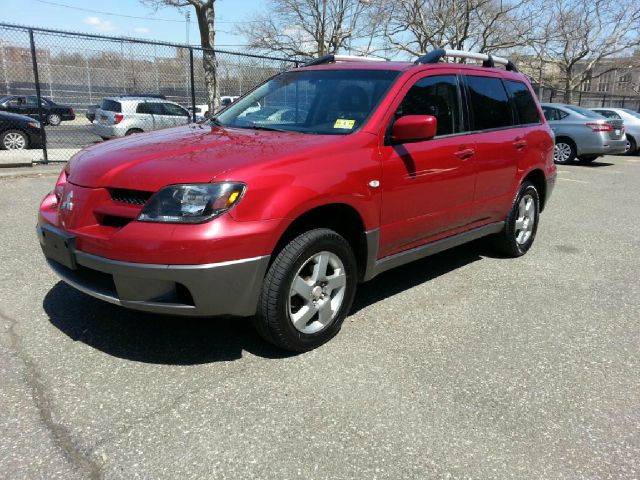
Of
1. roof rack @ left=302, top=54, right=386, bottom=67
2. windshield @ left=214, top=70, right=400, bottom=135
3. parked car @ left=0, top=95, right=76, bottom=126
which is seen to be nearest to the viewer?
windshield @ left=214, top=70, right=400, bottom=135

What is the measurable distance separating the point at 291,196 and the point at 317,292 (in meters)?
0.65

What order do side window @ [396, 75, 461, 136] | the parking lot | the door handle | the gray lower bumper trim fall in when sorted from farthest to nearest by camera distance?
the door handle, side window @ [396, 75, 461, 136], the gray lower bumper trim, the parking lot

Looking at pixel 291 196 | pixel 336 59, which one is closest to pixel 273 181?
pixel 291 196

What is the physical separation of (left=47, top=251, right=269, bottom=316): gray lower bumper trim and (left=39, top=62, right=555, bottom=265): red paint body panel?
5 centimetres

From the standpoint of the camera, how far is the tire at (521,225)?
5137 millimetres

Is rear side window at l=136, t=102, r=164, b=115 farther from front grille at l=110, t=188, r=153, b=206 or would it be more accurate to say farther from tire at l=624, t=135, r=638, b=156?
tire at l=624, t=135, r=638, b=156

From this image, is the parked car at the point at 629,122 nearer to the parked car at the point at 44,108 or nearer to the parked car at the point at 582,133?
the parked car at the point at 582,133

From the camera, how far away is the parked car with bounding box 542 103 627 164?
13.8 metres

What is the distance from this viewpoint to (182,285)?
2.73m

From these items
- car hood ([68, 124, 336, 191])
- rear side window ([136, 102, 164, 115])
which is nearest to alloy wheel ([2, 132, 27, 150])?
rear side window ([136, 102, 164, 115])

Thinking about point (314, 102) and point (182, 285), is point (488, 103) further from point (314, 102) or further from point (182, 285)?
point (182, 285)

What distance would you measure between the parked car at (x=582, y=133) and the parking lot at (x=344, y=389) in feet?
35.3

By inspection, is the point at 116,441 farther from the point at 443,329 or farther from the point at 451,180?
the point at 451,180

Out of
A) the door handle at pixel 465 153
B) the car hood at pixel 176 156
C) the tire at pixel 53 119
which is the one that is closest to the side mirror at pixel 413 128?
the car hood at pixel 176 156
